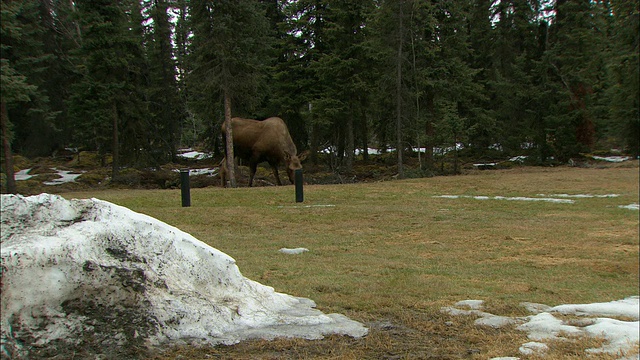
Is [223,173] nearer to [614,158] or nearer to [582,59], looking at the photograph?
[582,59]

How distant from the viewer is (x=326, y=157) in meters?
32.9

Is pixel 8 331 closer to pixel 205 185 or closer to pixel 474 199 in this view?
pixel 474 199

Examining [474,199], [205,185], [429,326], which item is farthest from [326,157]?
[429,326]

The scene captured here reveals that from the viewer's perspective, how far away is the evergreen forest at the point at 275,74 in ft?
64.6

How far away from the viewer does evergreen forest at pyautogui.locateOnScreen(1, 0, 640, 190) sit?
776 inches

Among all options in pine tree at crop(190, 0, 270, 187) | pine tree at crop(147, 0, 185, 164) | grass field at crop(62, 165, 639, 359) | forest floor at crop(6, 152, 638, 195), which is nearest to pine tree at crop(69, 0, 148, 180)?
forest floor at crop(6, 152, 638, 195)

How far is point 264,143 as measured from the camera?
2192cm

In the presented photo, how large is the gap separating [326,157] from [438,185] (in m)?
16.4

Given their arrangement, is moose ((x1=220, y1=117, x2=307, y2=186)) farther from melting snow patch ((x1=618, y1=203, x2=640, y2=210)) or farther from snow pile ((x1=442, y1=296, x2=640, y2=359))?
melting snow patch ((x1=618, y1=203, x2=640, y2=210))

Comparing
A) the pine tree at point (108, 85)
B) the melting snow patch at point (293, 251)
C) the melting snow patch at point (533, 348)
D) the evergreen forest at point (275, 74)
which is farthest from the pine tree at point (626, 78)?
the pine tree at point (108, 85)

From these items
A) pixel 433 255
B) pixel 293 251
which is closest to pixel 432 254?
pixel 433 255

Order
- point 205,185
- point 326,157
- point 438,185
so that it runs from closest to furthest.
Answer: point 438,185, point 205,185, point 326,157

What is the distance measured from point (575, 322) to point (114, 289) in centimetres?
355

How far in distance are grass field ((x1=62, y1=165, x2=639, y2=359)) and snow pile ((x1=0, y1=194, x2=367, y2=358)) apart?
0.97 feet
